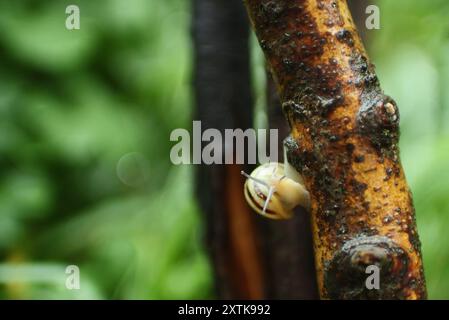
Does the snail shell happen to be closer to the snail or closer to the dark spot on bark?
the snail

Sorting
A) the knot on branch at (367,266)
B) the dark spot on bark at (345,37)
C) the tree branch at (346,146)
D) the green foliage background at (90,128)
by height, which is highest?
the green foliage background at (90,128)

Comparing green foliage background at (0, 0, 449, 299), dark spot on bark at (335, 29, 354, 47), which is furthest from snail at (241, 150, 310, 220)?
green foliage background at (0, 0, 449, 299)

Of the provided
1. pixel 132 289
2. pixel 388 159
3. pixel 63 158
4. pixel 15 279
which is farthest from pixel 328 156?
pixel 63 158

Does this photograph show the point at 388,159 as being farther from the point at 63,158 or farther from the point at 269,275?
the point at 63,158

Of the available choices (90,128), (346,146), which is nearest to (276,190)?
(346,146)

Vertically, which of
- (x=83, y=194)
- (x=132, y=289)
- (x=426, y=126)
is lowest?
(x=132, y=289)

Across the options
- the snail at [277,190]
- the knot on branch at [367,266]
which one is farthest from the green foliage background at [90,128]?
the knot on branch at [367,266]

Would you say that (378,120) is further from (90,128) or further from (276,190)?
(90,128)

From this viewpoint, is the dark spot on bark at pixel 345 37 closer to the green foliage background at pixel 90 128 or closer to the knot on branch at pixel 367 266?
the knot on branch at pixel 367 266
